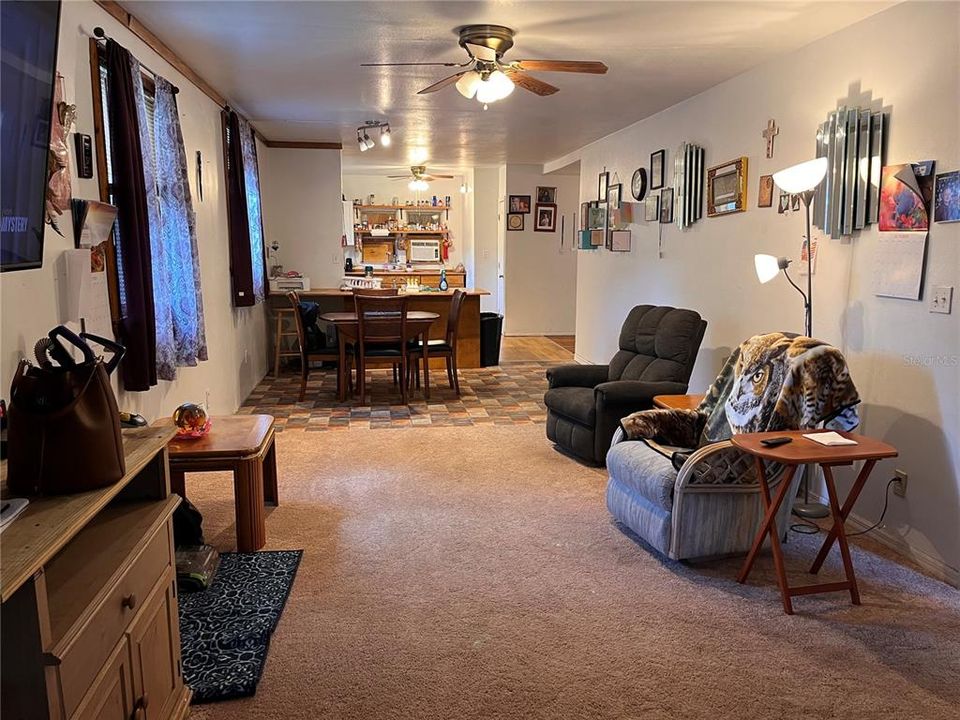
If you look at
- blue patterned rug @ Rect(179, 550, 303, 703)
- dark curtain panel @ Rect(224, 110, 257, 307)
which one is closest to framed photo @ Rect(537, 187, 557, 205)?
dark curtain panel @ Rect(224, 110, 257, 307)

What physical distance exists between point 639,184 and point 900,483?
3.47m

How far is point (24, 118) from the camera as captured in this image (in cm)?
181

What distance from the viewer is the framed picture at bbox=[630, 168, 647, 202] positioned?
5715 millimetres

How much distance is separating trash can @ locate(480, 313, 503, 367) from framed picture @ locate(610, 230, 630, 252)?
152 cm

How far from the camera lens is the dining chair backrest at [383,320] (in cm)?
554

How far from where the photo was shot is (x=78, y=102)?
8.85 ft

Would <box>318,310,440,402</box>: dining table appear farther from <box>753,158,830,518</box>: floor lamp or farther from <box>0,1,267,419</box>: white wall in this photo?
<box>753,158,830,518</box>: floor lamp

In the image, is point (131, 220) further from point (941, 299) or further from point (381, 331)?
point (941, 299)

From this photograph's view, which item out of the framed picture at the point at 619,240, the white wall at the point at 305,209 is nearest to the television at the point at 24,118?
the framed picture at the point at 619,240

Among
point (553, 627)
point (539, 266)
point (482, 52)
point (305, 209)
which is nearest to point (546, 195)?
point (539, 266)

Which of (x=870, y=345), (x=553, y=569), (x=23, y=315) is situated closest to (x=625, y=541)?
(x=553, y=569)

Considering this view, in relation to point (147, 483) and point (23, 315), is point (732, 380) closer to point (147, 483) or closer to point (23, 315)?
point (147, 483)

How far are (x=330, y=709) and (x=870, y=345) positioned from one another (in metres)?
2.70

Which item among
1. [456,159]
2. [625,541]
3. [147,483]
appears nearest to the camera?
[147,483]
